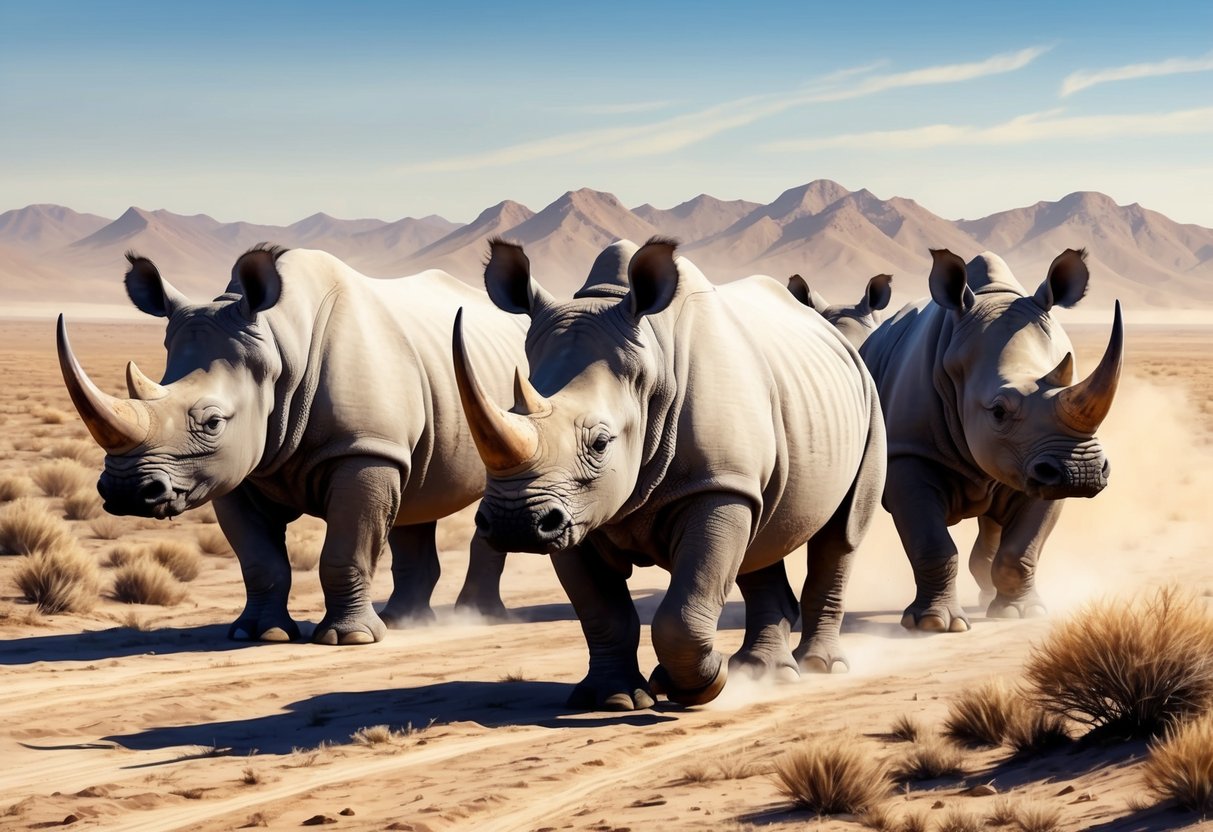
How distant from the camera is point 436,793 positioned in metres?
5.93

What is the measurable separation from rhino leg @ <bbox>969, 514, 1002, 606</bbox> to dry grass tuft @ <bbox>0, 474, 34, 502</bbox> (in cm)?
943

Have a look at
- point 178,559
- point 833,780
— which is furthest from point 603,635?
point 178,559

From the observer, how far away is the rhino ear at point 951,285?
9.88m

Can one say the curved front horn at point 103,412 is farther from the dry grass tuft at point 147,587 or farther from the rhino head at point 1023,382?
the rhino head at point 1023,382

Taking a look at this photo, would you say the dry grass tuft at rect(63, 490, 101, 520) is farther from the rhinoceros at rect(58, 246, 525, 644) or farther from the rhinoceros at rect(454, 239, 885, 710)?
the rhinoceros at rect(454, 239, 885, 710)

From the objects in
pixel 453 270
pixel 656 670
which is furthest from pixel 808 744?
pixel 453 270

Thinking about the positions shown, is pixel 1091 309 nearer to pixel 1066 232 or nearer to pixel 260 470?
pixel 1066 232

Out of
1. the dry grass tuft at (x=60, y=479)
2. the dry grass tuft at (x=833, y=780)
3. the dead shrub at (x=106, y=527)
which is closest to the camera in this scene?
the dry grass tuft at (x=833, y=780)

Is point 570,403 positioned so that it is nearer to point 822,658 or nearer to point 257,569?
point 822,658

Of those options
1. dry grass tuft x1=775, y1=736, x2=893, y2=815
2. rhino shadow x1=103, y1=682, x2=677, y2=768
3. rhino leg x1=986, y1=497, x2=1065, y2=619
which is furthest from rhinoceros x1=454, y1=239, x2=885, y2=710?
rhino leg x1=986, y1=497, x2=1065, y2=619

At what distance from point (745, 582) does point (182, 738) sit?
9.14ft

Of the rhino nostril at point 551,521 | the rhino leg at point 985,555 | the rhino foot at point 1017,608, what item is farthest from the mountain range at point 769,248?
the rhino nostril at point 551,521

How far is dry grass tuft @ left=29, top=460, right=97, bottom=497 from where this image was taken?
1727 cm

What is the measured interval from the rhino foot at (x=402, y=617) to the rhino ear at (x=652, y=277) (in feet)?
14.3
